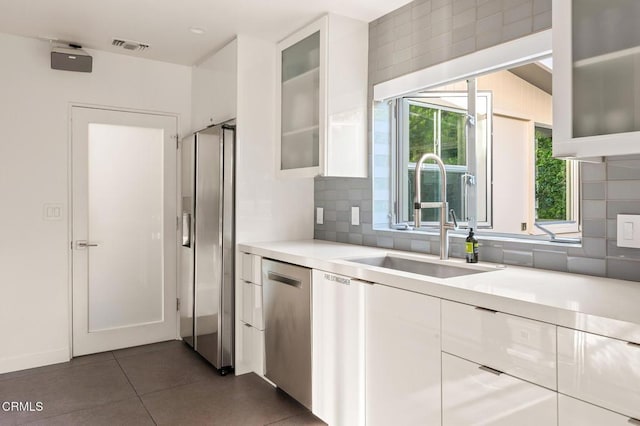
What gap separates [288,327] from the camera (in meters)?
2.55

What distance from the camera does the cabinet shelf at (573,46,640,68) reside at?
1408 millimetres

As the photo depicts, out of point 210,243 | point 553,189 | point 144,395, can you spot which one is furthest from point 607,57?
point 144,395

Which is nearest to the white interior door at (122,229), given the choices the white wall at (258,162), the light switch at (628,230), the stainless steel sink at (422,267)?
the white wall at (258,162)

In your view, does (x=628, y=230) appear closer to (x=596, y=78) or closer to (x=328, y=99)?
(x=596, y=78)

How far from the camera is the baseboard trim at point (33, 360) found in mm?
3186

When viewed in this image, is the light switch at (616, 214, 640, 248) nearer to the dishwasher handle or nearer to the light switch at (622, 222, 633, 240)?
the light switch at (622, 222, 633, 240)

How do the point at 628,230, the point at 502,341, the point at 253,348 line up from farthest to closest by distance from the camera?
the point at 253,348, the point at 628,230, the point at 502,341

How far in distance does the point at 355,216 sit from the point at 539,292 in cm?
170

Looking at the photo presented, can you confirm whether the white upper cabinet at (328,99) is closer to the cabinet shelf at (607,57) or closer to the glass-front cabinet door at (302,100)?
the glass-front cabinet door at (302,100)

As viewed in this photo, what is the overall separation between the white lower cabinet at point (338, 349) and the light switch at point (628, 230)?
103 cm

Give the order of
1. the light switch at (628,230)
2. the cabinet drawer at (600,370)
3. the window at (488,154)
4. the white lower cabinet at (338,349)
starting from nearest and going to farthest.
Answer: the cabinet drawer at (600,370) → the light switch at (628,230) → the white lower cabinet at (338,349) → the window at (488,154)

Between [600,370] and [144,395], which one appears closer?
[600,370]

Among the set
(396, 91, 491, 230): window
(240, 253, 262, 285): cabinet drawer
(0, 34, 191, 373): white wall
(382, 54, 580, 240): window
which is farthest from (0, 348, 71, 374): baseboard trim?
(396, 91, 491, 230): window

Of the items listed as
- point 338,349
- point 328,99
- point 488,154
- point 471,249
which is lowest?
point 338,349
